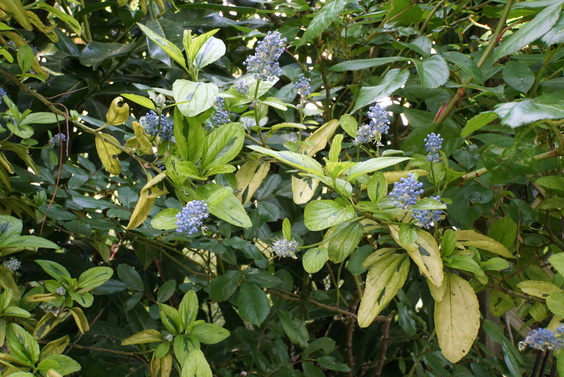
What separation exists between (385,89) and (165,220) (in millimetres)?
309

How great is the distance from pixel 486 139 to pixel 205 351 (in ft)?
2.41

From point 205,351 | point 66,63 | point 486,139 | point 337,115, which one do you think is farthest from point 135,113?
point 486,139

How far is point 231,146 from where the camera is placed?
65 cm

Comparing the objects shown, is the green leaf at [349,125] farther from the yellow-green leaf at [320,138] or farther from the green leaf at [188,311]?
the green leaf at [188,311]

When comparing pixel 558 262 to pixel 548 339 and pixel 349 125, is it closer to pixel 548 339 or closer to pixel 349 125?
pixel 548 339

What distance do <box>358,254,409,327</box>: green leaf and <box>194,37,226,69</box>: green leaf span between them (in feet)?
1.10

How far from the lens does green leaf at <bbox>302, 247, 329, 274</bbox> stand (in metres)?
0.67

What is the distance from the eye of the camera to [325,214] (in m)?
0.59

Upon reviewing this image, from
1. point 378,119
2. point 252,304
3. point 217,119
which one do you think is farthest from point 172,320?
point 378,119

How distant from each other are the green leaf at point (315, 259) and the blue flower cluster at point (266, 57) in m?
0.23

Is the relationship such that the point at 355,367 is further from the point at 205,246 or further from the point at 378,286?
the point at 378,286

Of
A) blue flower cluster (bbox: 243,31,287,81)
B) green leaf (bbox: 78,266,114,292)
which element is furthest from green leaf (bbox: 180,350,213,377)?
blue flower cluster (bbox: 243,31,287,81)

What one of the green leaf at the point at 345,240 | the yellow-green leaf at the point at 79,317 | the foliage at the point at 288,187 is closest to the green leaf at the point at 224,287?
the foliage at the point at 288,187

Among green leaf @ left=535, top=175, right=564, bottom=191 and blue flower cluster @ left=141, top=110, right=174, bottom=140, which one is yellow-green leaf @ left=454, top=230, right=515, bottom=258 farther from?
blue flower cluster @ left=141, top=110, right=174, bottom=140
